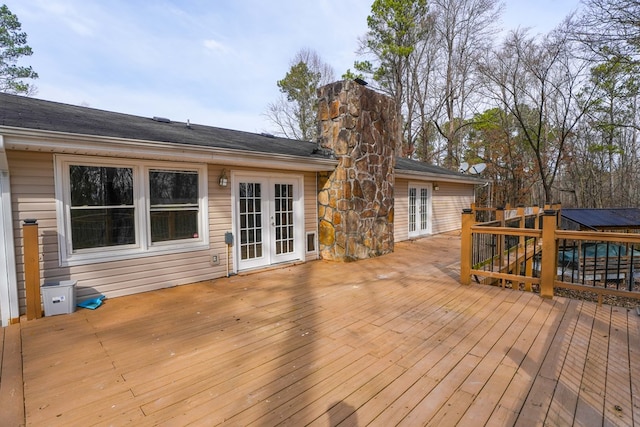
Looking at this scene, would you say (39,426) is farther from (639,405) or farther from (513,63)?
(513,63)

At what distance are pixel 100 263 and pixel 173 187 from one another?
144 centimetres

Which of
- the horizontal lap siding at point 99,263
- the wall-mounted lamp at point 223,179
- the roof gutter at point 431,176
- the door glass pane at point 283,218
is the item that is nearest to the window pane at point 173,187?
the horizontal lap siding at point 99,263

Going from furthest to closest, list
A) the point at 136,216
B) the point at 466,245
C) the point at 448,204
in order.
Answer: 1. the point at 448,204
2. the point at 466,245
3. the point at 136,216

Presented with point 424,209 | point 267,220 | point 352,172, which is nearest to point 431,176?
point 424,209

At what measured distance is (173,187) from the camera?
4.85 meters

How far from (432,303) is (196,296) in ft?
10.7

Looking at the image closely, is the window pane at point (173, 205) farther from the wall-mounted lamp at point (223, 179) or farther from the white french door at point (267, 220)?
the white french door at point (267, 220)

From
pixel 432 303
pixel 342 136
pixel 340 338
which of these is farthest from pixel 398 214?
pixel 340 338

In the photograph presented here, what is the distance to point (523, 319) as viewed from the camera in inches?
134

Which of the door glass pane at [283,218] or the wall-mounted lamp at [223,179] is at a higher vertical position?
the wall-mounted lamp at [223,179]

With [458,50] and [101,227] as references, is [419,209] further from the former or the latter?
[458,50]

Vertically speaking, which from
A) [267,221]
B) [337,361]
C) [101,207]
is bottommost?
[337,361]

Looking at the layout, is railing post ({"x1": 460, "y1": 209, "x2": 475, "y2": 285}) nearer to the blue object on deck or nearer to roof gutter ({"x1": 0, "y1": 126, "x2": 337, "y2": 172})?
roof gutter ({"x1": 0, "y1": 126, "x2": 337, "y2": 172})

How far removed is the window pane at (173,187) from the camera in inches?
184
